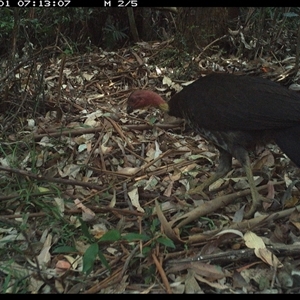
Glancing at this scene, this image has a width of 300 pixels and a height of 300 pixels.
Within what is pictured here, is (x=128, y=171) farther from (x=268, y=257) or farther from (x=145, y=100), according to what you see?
(x=268, y=257)

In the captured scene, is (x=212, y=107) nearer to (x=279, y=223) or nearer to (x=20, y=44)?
(x=279, y=223)

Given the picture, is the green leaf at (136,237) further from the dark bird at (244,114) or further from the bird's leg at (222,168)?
the bird's leg at (222,168)

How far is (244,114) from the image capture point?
3.05 m

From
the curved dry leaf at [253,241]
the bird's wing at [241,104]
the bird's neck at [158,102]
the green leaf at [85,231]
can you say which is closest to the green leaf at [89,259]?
the green leaf at [85,231]

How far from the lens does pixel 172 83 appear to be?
4773mm

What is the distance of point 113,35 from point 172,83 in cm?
137

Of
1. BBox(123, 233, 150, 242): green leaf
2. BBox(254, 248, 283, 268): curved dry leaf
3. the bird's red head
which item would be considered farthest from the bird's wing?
BBox(123, 233, 150, 242): green leaf

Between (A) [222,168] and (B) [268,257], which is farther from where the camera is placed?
(A) [222,168]

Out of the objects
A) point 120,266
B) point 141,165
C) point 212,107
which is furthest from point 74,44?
point 120,266

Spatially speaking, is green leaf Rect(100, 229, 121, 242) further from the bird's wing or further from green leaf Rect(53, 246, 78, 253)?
the bird's wing

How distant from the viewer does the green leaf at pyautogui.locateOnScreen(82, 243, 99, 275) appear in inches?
93.4

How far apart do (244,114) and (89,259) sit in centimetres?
135

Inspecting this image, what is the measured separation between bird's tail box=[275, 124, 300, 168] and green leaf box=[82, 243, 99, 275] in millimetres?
1341

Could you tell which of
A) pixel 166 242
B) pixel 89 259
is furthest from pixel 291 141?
pixel 89 259
